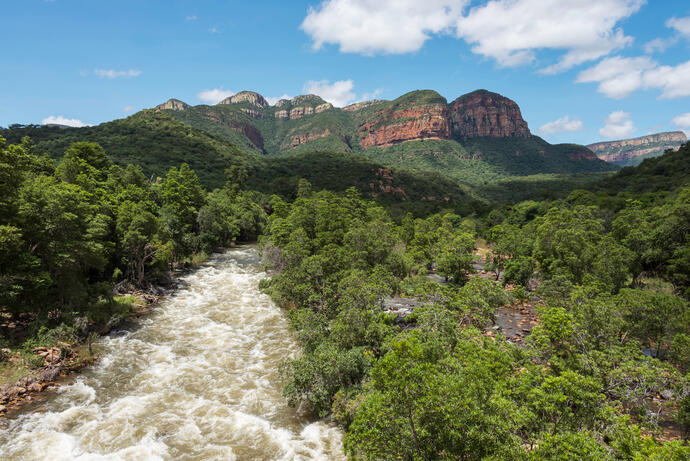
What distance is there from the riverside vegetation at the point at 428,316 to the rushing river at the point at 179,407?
181 cm

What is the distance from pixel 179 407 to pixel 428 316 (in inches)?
565

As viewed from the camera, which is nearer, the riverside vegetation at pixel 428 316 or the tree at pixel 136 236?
the riverside vegetation at pixel 428 316

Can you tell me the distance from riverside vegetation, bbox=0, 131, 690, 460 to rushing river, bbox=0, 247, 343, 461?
5.94 feet

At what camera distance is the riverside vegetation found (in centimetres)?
933

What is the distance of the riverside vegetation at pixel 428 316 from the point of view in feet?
30.6

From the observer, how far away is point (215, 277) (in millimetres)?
39438

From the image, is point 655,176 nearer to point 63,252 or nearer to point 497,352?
point 497,352

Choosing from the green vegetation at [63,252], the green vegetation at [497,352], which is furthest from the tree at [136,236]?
the green vegetation at [497,352]

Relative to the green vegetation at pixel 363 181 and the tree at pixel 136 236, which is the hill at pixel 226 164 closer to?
the green vegetation at pixel 363 181

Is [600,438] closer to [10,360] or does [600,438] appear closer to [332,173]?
[10,360]

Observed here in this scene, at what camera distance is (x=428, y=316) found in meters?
16.8

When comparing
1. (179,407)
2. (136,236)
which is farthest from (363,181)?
(179,407)

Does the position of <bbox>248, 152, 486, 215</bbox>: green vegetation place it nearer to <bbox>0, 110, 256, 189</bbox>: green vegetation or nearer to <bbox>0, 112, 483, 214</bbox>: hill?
<bbox>0, 112, 483, 214</bbox>: hill

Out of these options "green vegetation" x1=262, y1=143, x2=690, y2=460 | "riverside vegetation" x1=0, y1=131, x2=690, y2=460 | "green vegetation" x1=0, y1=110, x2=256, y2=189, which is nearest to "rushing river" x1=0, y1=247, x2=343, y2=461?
"riverside vegetation" x1=0, y1=131, x2=690, y2=460
